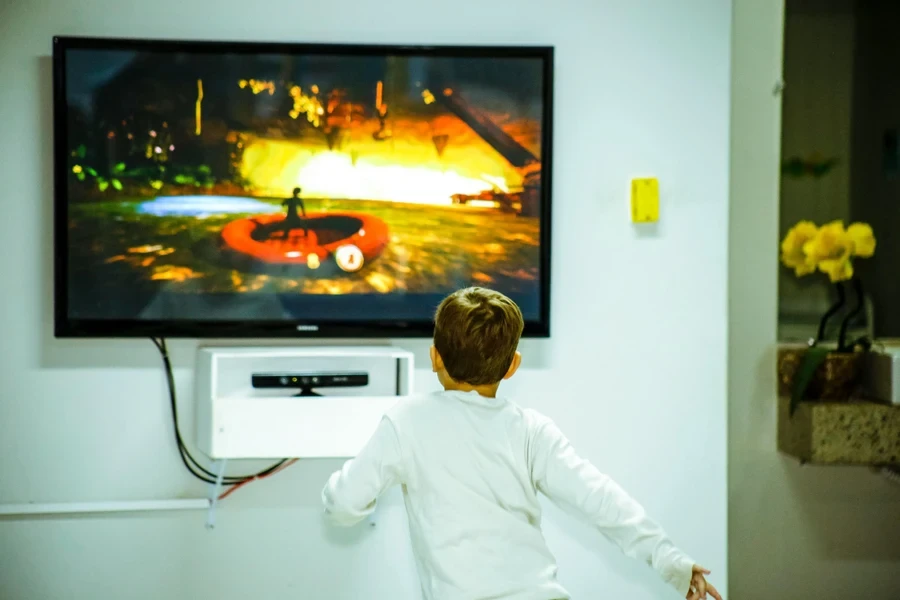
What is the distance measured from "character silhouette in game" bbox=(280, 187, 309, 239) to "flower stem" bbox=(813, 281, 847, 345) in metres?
1.43

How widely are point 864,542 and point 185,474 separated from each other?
185cm

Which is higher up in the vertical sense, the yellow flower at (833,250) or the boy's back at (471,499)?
the yellow flower at (833,250)

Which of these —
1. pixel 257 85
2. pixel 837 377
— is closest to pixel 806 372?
pixel 837 377

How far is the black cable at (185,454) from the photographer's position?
2.07 metres

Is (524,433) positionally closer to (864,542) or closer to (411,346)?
(411,346)

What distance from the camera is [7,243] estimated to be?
2.06 meters

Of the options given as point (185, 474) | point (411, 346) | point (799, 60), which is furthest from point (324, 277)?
point (799, 60)

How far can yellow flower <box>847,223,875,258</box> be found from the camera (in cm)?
226

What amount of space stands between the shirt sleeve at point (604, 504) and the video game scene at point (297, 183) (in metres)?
0.72

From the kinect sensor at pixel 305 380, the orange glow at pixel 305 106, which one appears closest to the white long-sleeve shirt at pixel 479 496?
the kinect sensor at pixel 305 380

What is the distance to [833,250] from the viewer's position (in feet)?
7.43

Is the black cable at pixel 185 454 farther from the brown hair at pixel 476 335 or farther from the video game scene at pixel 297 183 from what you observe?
the brown hair at pixel 476 335

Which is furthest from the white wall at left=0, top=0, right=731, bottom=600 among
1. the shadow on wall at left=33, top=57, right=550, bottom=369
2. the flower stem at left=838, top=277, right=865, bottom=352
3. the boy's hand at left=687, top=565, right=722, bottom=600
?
the boy's hand at left=687, top=565, right=722, bottom=600

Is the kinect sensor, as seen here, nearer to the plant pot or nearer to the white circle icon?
the white circle icon
